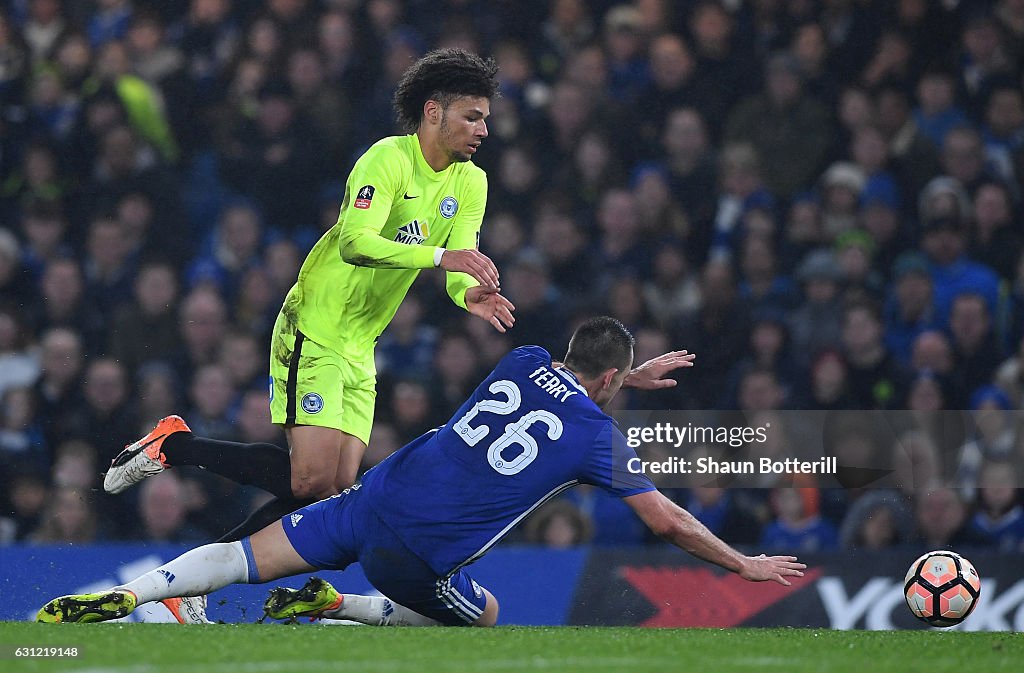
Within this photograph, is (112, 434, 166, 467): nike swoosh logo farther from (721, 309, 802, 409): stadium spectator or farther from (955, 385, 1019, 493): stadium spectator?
(955, 385, 1019, 493): stadium spectator

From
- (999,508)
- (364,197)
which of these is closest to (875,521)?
(999,508)

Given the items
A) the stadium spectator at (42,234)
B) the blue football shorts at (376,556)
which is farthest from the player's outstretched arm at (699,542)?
the stadium spectator at (42,234)

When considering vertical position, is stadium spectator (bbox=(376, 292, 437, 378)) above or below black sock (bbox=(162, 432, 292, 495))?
above

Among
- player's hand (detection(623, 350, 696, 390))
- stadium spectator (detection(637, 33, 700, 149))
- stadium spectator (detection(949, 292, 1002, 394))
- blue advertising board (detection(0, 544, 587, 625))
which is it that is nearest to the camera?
player's hand (detection(623, 350, 696, 390))

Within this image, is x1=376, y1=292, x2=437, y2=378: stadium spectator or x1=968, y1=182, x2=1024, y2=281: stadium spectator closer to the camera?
x1=376, y1=292, x2=437, y2=378: stadium spectator

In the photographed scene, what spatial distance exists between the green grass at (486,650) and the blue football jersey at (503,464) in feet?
1.20

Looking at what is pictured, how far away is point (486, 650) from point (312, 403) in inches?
64.8

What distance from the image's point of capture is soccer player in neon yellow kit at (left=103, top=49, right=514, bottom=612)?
5.59 m

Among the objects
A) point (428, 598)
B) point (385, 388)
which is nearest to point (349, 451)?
point (428, 598)

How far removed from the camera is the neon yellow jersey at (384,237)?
5457mm

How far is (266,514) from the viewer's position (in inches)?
222

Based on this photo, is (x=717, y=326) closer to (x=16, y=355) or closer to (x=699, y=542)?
(x=699, y=542)

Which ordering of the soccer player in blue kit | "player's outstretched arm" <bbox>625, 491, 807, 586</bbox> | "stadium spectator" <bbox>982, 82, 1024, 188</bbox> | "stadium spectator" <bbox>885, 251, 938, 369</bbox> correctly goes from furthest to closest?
1. "stadium spectator" <bbox>982, 82, 1024, 188</bbox>
2. "stadium spectator" <bbox>885, 251, 938, 369</bbox>
3. the soccer player in blue kit
4. "player's outstretched arm" <bbox>625, 491, 807, 586</bbox>

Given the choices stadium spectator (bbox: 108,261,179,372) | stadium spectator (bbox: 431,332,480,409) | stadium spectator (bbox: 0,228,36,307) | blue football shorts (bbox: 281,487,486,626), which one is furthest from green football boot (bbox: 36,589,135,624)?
stadium spectator (bbox: 0,228,36,307)
